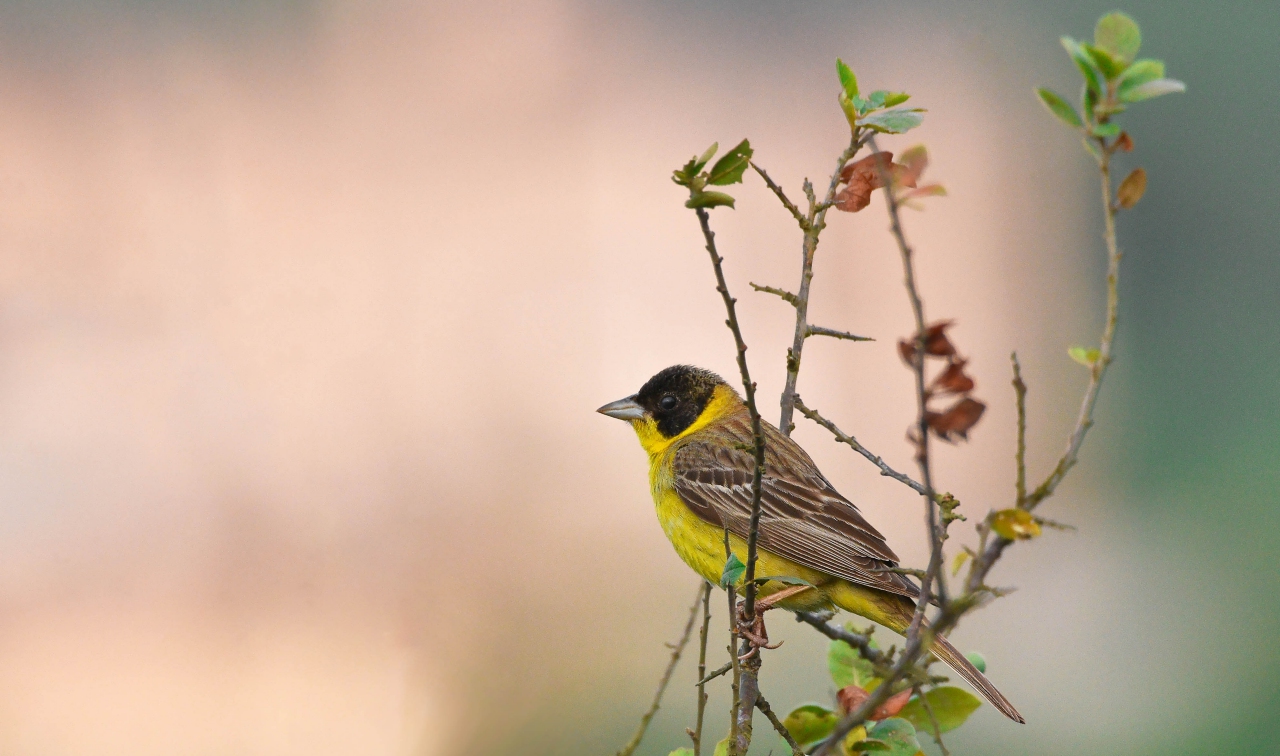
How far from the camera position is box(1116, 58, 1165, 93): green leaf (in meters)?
1.16

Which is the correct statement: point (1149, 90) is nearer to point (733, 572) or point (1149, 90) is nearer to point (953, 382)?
point (953, 382)

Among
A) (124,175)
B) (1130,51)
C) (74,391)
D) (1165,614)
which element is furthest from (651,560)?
(1130,51)

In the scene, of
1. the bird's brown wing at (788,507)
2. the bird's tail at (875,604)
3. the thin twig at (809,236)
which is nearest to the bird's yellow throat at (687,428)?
the bird's brown wing at (788,507)

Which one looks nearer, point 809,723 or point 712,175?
point 712,175

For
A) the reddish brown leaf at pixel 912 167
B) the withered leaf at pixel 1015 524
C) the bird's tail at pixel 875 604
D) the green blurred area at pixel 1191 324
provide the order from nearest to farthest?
the withered leaf at pixel 1015 524
the reddish brown leaf at pixel 912 167
the bird's tail at pixel 875 604
the green blurred area at pixel 1191 324

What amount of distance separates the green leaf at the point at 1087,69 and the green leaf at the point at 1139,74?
19 millimetres

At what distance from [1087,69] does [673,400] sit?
2509 millimetres

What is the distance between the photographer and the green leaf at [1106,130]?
3.73ft

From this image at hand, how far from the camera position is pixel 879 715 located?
1.61 metres

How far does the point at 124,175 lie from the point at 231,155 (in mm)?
675

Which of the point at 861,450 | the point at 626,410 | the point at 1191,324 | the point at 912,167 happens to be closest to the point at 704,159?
the point at 912,167

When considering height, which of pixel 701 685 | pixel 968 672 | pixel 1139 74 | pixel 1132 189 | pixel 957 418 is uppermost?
pixel 1139 74

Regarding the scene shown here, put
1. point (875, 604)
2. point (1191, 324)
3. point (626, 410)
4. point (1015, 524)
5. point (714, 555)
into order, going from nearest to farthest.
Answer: point (1015, 524) → point (875, 604) → point (714, 555) → point (626, 410) → point (1191, 324)

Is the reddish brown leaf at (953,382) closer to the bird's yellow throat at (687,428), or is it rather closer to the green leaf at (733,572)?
the green leaf at (733,572)
